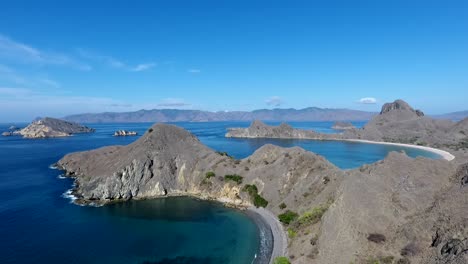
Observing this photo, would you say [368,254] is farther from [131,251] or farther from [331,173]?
[131,251]

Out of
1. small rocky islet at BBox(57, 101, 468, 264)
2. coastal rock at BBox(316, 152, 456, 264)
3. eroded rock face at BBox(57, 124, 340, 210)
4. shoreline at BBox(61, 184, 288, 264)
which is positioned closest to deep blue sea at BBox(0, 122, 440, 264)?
shoreline at BBox(61, 184, 288, 264)

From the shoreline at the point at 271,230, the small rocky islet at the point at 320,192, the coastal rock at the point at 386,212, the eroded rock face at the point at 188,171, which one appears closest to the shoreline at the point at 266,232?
the shoreline at the point at 271,230

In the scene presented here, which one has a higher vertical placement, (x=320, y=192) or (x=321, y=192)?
(x=321, y=192)

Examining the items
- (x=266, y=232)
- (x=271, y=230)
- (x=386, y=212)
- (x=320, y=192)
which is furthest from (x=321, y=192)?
(x=386, y=212)

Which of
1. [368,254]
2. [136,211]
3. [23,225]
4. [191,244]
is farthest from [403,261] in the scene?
[23,225]

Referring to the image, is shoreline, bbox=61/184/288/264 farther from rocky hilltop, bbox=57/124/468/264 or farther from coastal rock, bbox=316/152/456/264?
coastal rock, bbox=316/152/456/264

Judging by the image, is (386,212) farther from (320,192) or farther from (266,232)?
(266,232)

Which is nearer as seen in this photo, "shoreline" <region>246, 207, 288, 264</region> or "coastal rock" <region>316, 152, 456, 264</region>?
"coastal rock" <region>316, 152, 456, 264</region>
